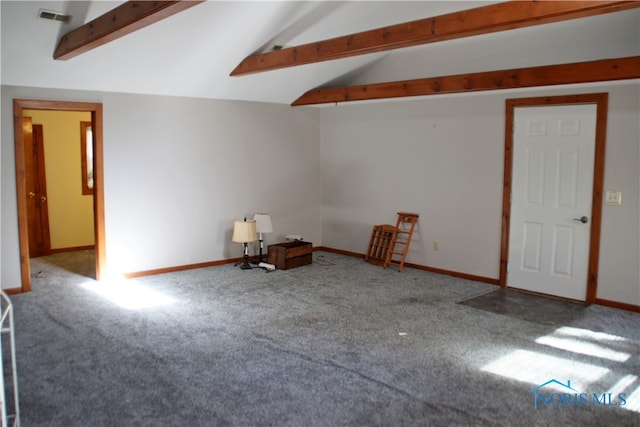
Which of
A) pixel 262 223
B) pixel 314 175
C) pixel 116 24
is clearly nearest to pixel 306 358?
pixel 116 24

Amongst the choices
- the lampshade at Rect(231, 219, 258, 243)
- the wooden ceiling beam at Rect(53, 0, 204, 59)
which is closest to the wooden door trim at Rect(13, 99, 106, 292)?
the wooden ceiling beam at Rect(53, 0, 204, 59)

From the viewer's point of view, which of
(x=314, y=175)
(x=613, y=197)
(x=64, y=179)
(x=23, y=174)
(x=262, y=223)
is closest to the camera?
(x=613, y=197)

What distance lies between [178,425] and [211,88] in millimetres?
4294

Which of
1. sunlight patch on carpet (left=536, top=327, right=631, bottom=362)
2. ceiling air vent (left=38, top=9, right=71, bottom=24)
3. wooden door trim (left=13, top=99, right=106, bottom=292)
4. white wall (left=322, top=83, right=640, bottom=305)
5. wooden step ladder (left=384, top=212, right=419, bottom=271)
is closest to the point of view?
sunlight patch on carpet (left=536, top=327, right=631, bottom=362)

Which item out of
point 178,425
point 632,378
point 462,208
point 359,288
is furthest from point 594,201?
point 178,425

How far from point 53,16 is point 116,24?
78 centimetres

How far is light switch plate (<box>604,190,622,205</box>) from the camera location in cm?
473

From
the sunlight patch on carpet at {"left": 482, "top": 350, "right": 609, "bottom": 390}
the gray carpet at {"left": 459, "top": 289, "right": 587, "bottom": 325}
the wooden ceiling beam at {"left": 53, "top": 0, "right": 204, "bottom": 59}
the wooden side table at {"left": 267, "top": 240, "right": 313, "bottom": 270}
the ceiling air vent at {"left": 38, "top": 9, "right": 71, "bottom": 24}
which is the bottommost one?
the sunlight patch on carpet at {"left": 482, "top": 350, "right": 609, "bottom": 390}

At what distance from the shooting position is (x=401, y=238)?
6648 mm

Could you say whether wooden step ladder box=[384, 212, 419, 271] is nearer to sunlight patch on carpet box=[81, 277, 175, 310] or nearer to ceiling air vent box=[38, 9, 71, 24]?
sunlight patch on carpet box=[81, 277, 175, 310]

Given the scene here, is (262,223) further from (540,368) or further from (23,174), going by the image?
(540,368)

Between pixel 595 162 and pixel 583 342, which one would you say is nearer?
pixel 583 342

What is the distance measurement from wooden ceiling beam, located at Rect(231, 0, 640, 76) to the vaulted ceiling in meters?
0.01

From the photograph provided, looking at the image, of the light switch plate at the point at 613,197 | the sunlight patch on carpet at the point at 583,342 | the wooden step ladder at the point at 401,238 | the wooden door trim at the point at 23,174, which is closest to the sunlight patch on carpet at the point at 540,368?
the sunlight patch on carpet at the point at 583,342
